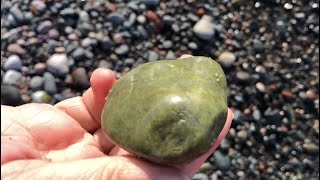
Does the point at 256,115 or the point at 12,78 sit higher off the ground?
the point at 12,78

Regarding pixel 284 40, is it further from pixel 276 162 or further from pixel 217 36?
pixel 276 162

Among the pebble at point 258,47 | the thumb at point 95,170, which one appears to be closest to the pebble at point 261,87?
the pebble at point 258,47

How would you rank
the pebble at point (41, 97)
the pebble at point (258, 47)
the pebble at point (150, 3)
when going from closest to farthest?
the pebble at point (41, 97) < the pebble at point (150, 3) < the pebble at point (258, 47)

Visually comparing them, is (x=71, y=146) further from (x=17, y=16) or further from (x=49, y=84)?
(x=17, y=16)

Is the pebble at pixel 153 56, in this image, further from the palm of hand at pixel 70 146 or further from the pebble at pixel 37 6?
the palm of hand at pixel 70 146

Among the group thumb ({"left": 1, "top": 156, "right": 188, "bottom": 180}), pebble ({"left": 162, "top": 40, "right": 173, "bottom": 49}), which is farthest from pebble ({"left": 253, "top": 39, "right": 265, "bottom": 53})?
thumb ({"left": 1, "top": 156, "right": 188, "bottom": 180})

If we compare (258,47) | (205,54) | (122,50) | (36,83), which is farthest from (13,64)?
(258,47)

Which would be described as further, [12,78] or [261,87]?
[261,87]

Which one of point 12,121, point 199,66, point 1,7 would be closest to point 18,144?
point 12,121
